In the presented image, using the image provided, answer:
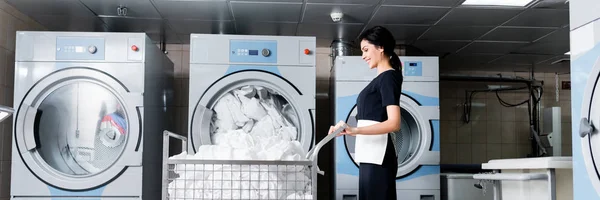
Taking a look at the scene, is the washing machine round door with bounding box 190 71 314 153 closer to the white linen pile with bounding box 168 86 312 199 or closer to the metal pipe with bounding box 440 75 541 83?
the white linen pile with bounding box 168 86 312 199

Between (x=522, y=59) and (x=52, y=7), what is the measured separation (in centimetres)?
383

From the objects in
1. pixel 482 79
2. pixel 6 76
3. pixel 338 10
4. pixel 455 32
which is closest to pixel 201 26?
pixel 338 10

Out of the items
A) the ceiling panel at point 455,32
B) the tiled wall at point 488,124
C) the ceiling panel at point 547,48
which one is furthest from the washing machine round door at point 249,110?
the tiled wall at point 488,124

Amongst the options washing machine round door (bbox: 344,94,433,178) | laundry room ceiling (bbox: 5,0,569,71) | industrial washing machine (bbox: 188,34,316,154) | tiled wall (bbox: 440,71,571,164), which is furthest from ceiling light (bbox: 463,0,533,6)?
tiled wall (bbox: 440,71,571,164)

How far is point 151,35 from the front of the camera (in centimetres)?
431

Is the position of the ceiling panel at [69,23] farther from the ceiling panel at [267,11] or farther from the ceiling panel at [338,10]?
the ceiling panel at [338,10]

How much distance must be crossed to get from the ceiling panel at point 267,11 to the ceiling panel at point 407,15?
21.0 inches

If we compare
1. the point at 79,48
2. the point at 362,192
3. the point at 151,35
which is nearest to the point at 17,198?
the point at 79,48

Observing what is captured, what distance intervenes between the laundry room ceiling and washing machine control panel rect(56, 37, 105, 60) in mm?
255

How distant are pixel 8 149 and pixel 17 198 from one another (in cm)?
38

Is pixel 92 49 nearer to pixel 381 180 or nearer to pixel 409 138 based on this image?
pixel 381 180

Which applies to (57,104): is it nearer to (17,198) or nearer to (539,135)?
(17,198)

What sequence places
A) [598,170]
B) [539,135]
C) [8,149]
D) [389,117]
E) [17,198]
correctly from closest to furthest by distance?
[598,170]
[389,117]
[17,198]
[8,149]
[539,135]

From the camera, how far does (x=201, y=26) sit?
3.99 m
